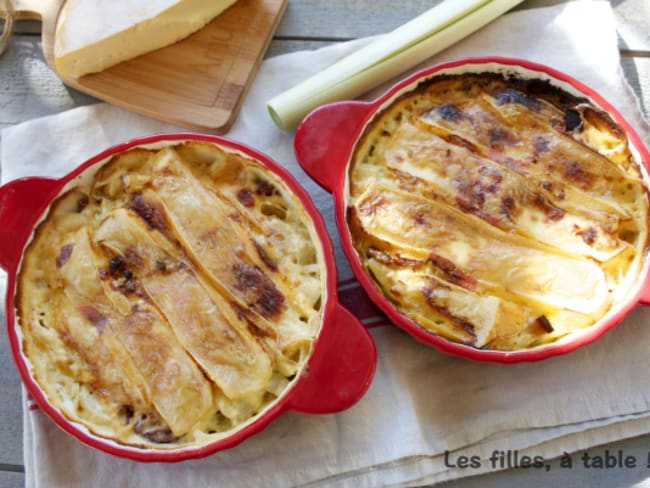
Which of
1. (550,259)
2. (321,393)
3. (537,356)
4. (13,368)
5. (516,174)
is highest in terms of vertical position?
(516,174)

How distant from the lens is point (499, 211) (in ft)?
5.59

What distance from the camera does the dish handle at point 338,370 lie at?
61.2 inches

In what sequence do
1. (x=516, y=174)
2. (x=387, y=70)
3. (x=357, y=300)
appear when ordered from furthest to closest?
1. (x=387, y=70)
2. (x=357, y=300)
3. (x=516, y=174)

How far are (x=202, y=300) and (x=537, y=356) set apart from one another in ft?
2.60

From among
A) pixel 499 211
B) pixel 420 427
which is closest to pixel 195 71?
pixel 499 211

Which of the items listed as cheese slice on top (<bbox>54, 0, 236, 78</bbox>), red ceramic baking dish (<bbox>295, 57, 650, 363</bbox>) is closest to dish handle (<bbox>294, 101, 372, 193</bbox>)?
red ceramic baking dish (<bbox>295, 57, 650, 363</bbox>)

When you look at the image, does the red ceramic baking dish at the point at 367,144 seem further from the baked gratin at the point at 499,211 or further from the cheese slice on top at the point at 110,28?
the cheese slice on top at the point at 110,28

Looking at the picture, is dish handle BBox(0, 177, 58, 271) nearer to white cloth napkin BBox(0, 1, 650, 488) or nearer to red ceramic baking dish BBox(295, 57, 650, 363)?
white cloth napkin BBox(0, 1, 650, 488)

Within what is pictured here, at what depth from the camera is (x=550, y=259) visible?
166 cm

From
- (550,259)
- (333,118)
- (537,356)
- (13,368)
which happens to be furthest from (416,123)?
(13,368)

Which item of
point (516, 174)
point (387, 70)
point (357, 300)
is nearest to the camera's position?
point (516, 174)

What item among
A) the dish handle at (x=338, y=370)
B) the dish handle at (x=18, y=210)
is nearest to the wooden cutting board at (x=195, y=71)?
the dish handle at (x=18, y=210)

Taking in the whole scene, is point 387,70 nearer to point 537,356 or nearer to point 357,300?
point 357,300

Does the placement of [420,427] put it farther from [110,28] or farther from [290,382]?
[110,28]
